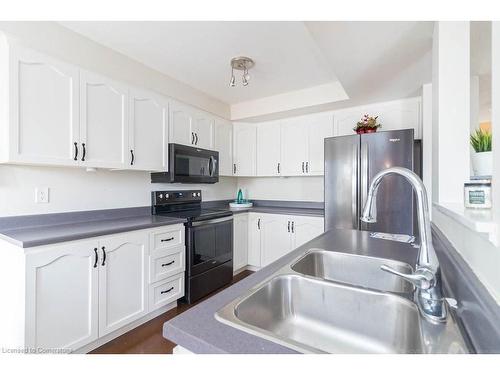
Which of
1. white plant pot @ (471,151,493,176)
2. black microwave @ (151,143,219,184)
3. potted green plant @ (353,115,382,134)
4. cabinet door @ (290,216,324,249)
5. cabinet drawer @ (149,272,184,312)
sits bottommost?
cabinet drawer @ (149,272,184,312)

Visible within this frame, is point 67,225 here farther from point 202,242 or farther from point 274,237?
point 274,237

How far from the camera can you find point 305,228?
9.71 feet

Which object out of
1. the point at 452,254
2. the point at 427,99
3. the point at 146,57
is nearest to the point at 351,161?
the point at 427,99

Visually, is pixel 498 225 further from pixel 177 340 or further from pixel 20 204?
pixel 20 204

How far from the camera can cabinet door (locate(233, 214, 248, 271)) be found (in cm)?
311

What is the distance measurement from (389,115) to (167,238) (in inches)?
107

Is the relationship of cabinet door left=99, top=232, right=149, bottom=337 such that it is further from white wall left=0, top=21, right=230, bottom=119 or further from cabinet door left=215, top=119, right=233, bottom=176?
cabinet door left=215, top=119, right=233, bottom=176

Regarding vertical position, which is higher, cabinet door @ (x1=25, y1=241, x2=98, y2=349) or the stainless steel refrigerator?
the stainless steel refrigerator

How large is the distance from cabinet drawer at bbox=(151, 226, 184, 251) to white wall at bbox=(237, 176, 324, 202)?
1799mm

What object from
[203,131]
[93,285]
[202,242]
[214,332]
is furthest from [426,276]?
[203,131]

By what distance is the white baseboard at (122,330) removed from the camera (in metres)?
1.73

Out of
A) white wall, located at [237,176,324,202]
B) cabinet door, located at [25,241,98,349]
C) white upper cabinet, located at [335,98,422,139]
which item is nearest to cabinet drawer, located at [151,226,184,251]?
cabinet door, located at [25,241,98,349]
